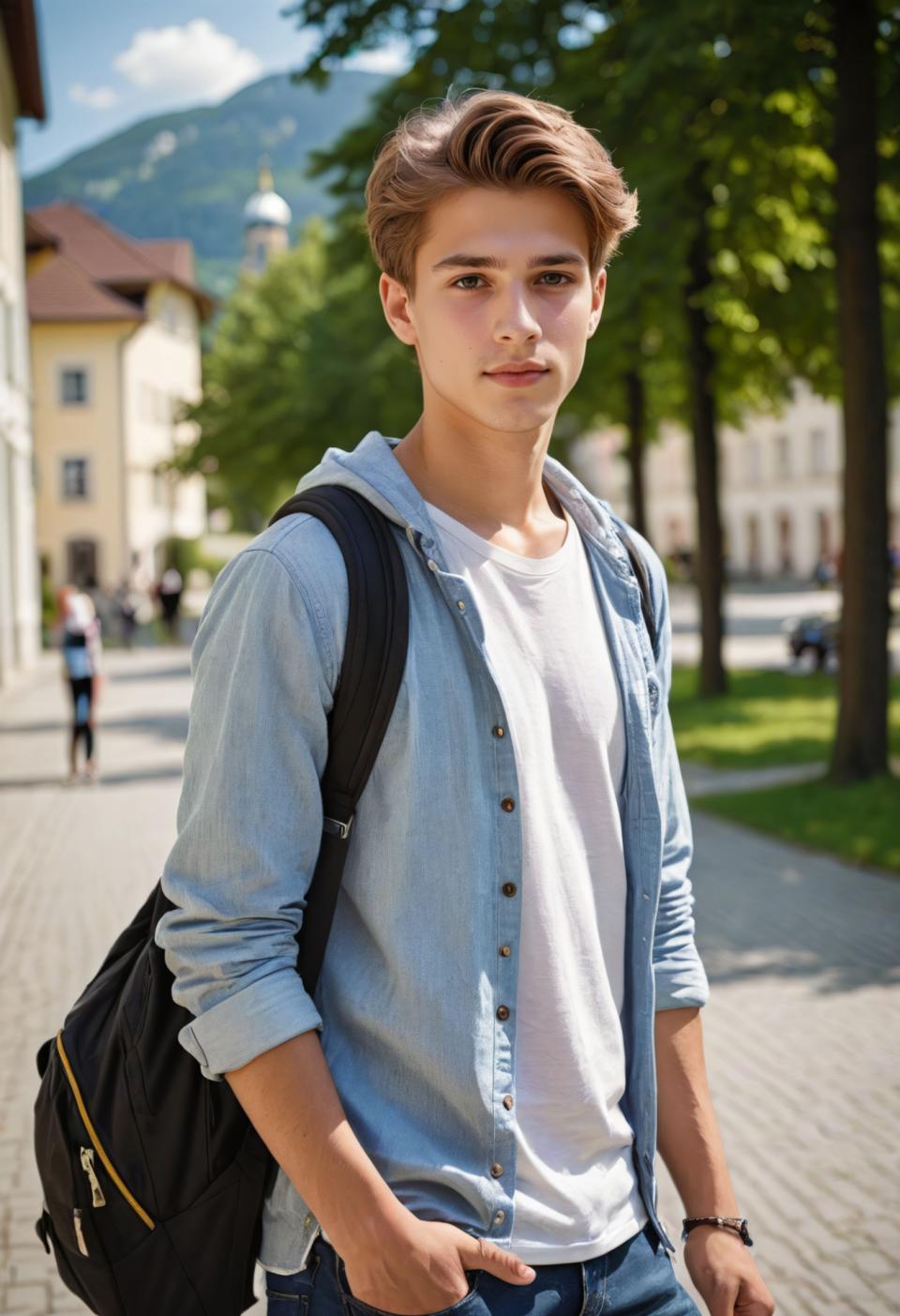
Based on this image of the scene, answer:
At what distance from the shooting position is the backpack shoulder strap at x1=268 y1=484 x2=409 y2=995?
1774mm

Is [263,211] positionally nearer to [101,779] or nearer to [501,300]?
[101,779]

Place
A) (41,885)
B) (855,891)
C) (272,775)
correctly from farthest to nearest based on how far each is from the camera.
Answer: (41,885), (855,891), (272,775)

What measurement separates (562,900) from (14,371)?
3231 centimetres

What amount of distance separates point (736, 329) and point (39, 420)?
40.2 m

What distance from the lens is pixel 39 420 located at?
54656 mm

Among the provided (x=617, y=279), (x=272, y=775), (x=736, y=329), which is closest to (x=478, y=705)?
(x=272, y=775)

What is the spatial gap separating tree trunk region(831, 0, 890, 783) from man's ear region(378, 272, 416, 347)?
34.9 feet

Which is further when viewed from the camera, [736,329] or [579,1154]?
[736,329]

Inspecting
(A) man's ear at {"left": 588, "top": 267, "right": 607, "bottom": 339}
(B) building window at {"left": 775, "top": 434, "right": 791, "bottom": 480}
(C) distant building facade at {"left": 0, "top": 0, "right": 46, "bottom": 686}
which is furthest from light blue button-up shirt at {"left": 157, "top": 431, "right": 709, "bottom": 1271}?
(B) building window at {"left": 775, "top": 434, "right": 791, "bottom": 480}

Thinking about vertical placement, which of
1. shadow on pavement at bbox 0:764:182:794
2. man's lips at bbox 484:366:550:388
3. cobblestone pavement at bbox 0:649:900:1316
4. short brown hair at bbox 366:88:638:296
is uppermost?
short brown hair at bbox 366:88:638:296

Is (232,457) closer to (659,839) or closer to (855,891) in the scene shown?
(855,891)

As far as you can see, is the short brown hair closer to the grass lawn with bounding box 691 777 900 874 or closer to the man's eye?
the man's eye

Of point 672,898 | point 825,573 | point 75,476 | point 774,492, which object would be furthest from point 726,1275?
point 774,492

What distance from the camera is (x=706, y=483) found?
64.2ft
